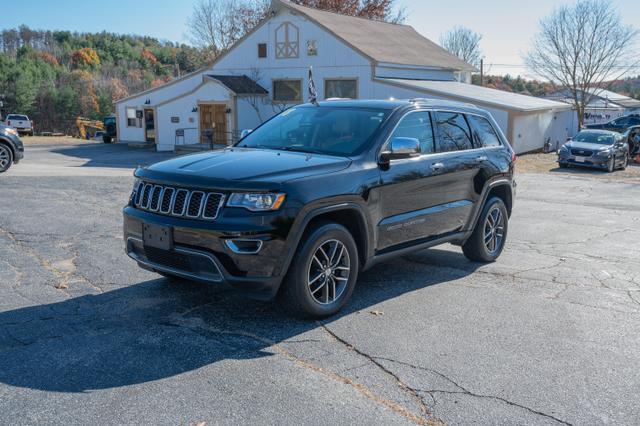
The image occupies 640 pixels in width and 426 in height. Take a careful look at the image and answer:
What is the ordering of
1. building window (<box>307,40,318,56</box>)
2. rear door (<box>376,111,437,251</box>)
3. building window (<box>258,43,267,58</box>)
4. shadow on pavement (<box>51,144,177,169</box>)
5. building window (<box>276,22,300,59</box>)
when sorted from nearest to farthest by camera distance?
rear door (<box>376,111,437,251</box>), shadow on pavement (<box>51,144,177,169</box>), building window (<box>307,40,318,56</box>), building window (<box>276,22,300,59</box>), building window (<box>258,43,267,58</box>)

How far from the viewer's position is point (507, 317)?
536 centimetres

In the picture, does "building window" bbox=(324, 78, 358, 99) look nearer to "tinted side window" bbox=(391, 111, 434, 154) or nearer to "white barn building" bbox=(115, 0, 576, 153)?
"white barn building" bbox=(115, 0, 576, 153)

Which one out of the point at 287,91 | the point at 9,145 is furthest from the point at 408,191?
the point at 287,91

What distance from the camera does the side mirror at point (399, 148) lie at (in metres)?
5.44

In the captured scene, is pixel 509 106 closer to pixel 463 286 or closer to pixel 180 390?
pixel 463 286

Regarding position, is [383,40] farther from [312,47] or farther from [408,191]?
[408,191]

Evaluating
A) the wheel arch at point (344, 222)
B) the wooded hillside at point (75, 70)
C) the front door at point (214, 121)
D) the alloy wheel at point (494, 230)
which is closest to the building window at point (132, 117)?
the front door at point (214, 121)

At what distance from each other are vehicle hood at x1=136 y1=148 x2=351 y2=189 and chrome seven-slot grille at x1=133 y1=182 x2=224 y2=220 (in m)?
0.08

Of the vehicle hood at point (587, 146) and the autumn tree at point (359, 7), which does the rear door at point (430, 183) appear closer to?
the vehicle hood at point (587, 146)

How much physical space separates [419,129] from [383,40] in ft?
96.8

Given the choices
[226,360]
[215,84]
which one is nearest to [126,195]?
[226,360]

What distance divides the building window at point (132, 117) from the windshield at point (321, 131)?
3399 centimetres

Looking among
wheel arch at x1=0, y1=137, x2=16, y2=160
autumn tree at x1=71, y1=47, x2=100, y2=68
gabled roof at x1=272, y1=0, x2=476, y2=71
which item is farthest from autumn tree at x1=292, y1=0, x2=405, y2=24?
autumn tree at x1=71, y1=47, x2=100, y2=68

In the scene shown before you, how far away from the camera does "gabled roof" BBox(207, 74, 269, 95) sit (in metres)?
31.8
